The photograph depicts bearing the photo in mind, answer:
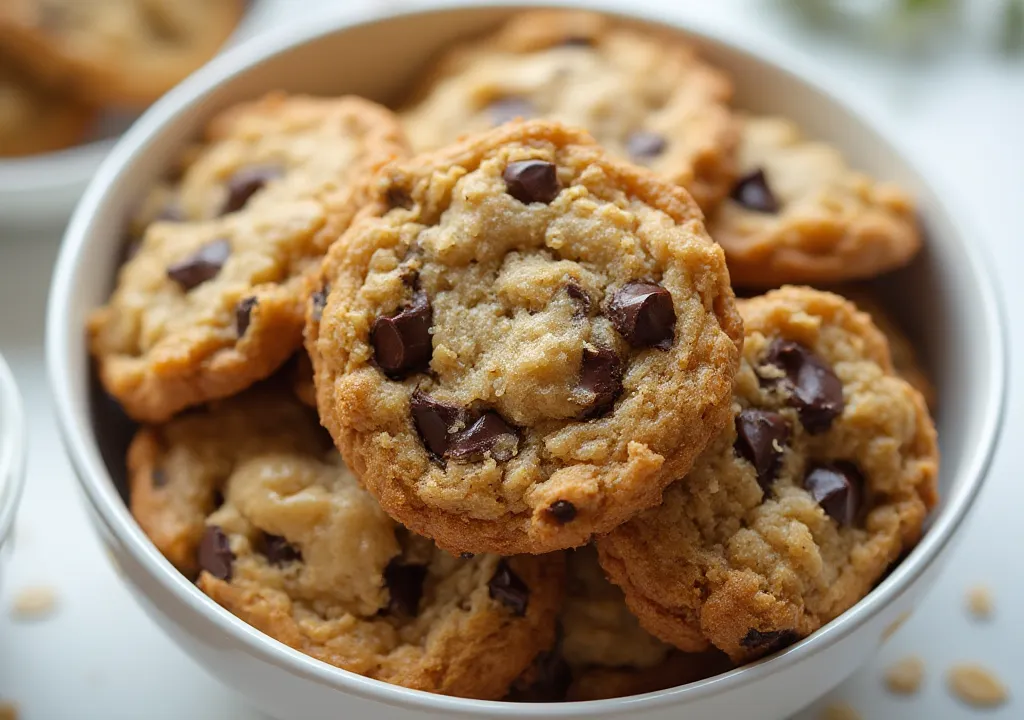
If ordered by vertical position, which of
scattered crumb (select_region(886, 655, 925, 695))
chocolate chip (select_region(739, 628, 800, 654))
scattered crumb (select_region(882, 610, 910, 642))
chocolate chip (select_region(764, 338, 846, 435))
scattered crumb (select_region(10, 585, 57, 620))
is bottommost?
scattered crumb (select_region(10, 585, 57, 620))

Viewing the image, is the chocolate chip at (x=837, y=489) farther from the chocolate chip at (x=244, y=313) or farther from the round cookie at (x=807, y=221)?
the chocolate chip at (x=244, y=313)

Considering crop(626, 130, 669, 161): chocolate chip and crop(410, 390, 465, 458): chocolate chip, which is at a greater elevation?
crop(626, 130, 669, 161): chocolate chip

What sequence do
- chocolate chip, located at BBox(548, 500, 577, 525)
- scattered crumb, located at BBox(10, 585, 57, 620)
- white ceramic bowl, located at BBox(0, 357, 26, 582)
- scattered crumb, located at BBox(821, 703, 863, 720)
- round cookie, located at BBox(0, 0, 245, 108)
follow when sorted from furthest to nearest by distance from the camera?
round cookie, located at BBox(0, 0, 245, 108)
scattered crumb, located at BBox(10, 585, 57, 620)
scattered crumb, located at BBox(821, 703, 863, 720)
white ceramic bowl, located at BBox(0, 357, 26, 582)
chocolate chip, located at BBox(548, 500, 577, 525)

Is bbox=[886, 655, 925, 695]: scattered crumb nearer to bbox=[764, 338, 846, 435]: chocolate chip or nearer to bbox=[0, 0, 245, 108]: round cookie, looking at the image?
bbox=[764, 338, 846, 435]: chocolate chip

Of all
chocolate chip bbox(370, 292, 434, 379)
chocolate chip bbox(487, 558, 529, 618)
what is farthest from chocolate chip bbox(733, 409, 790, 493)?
chocolate chip bbox(370, 292, 434, 379)

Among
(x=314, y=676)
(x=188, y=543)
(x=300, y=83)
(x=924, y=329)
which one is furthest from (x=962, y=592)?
(x=300, y=83)

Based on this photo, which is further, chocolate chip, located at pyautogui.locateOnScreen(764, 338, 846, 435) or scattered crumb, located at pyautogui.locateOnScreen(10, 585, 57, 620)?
scattered crumb, located at pyautogui.locateOnScreen(10, 585, 57, 620)
